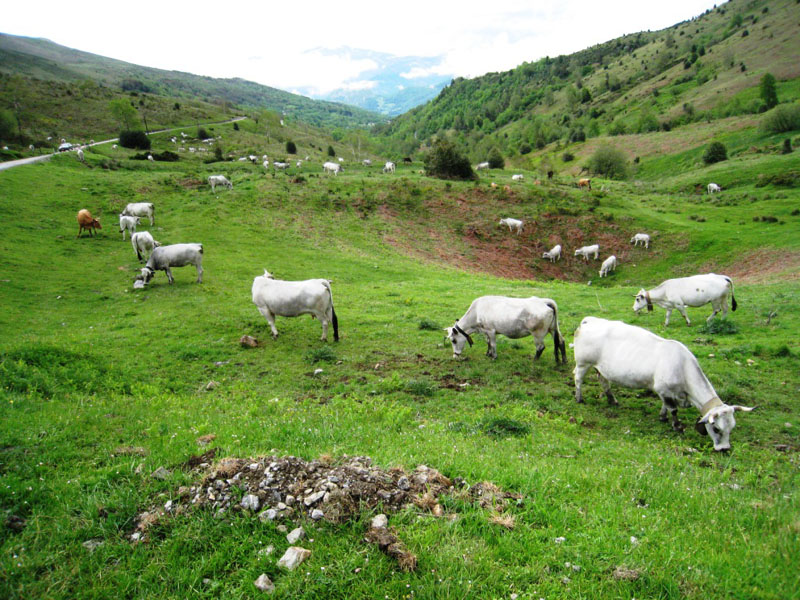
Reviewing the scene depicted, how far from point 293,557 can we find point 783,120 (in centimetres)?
9399

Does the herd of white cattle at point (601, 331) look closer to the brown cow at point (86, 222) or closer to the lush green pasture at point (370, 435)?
the lush green pasture at point (370, 435)

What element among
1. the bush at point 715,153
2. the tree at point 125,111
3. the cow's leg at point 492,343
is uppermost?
the bush at point 715,153

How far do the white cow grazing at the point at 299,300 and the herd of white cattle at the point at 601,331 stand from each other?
1.5 inches

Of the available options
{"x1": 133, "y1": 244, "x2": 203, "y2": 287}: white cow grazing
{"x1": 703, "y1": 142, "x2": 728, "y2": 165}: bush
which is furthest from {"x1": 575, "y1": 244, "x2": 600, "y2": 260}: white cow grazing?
{"x1": 703, "y1": 142, "x2": 728, "y2": 165}: bush

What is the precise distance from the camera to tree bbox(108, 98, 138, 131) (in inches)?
2580

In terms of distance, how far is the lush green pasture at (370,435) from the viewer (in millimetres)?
4031

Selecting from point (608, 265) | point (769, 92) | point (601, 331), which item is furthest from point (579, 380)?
point (769, 92)

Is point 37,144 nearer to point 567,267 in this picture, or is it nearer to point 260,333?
point 260,333

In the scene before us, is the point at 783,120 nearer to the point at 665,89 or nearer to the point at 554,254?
the point at 554,254

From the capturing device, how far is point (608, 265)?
34906 mm

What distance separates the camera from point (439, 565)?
4.02m

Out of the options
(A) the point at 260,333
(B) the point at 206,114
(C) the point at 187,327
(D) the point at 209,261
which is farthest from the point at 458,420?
(B) the point at 206,114

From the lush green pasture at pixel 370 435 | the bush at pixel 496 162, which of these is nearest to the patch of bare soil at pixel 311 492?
the lush green pasture at pixel 370 435

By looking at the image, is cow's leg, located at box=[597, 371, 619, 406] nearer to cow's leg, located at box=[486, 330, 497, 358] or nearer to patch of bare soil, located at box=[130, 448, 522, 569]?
cow's leg, located at box=[486, 330, 497, 358]
